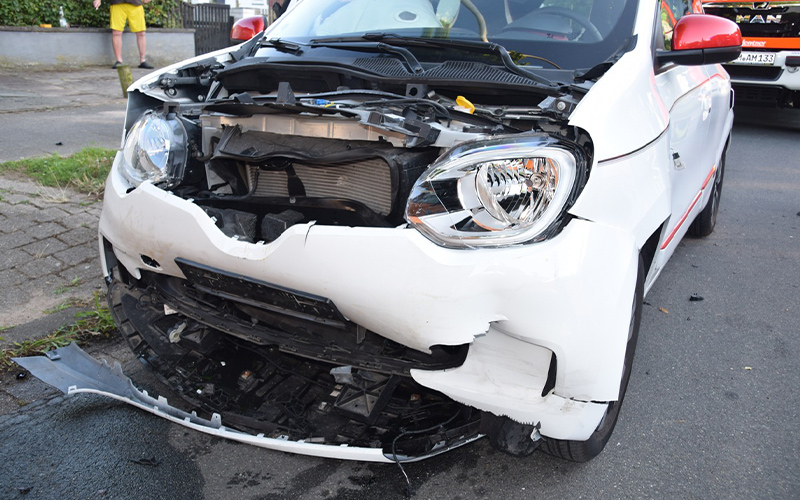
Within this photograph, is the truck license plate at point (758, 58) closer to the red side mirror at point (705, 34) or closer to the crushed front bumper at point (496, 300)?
the red side mirror at point (705, 34)

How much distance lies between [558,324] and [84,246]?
134 inches

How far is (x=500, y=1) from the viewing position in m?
3.16

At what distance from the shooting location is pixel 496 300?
1.88 meters

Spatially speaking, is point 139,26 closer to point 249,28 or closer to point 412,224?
point 249,28

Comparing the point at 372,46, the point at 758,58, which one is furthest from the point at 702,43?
the point at 758,58

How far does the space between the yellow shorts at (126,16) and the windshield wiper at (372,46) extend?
9.47m

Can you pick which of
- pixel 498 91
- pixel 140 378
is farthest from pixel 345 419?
pixel 498 91

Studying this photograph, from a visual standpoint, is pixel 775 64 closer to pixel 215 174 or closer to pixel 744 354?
pixel 744 354

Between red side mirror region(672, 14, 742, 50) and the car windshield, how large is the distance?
0.76 ft

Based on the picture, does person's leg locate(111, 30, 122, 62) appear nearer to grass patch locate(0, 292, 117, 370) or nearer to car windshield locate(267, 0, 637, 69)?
car windshield locate(267, 0, 637, 69)

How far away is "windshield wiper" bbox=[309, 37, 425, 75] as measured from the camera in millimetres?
2820

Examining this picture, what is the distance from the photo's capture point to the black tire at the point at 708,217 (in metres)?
4.75

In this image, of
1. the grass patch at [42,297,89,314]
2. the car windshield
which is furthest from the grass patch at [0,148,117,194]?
the car windshield

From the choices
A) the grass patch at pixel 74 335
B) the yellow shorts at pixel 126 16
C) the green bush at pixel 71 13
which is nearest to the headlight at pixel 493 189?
the grass patch at pixel 74 335
